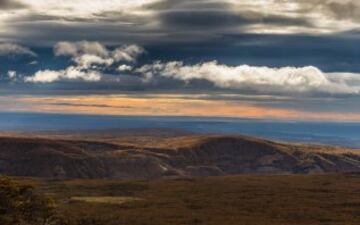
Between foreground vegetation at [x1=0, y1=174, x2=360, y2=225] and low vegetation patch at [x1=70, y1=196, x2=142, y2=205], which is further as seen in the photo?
low vegetation patch at [x1=70, y1=196, x2=142, y2=205]

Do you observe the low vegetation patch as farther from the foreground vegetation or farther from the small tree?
the small tree

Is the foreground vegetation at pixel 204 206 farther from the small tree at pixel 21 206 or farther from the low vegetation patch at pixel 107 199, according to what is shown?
the small tree at pixel 21 206

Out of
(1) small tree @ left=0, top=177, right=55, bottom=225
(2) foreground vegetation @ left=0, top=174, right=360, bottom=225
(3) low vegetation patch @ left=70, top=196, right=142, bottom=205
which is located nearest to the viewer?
(1) small tree @ left=0, top=177, right=55, bottom=225

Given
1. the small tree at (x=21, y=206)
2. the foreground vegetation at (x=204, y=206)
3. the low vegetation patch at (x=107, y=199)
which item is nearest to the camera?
the small tree at (x=21, y=206)

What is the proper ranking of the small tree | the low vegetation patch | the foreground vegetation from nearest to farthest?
the small tree < the foreground vegetation < the low vegetation patch

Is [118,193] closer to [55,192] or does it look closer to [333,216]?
[55,192]

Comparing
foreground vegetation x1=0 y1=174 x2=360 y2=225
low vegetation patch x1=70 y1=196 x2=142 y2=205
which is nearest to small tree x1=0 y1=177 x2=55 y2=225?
foreground vegetation x1=0 y1=174 x2=360 y2=225

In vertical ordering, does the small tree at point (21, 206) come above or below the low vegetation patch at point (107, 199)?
above

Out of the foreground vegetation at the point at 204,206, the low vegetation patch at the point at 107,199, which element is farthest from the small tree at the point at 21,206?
the low vegetation patch at the point at 107,199

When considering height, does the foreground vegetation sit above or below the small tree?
below

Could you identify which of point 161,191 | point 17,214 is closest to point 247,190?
point 161,191

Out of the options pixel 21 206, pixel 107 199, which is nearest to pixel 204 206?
pixel 107 199
